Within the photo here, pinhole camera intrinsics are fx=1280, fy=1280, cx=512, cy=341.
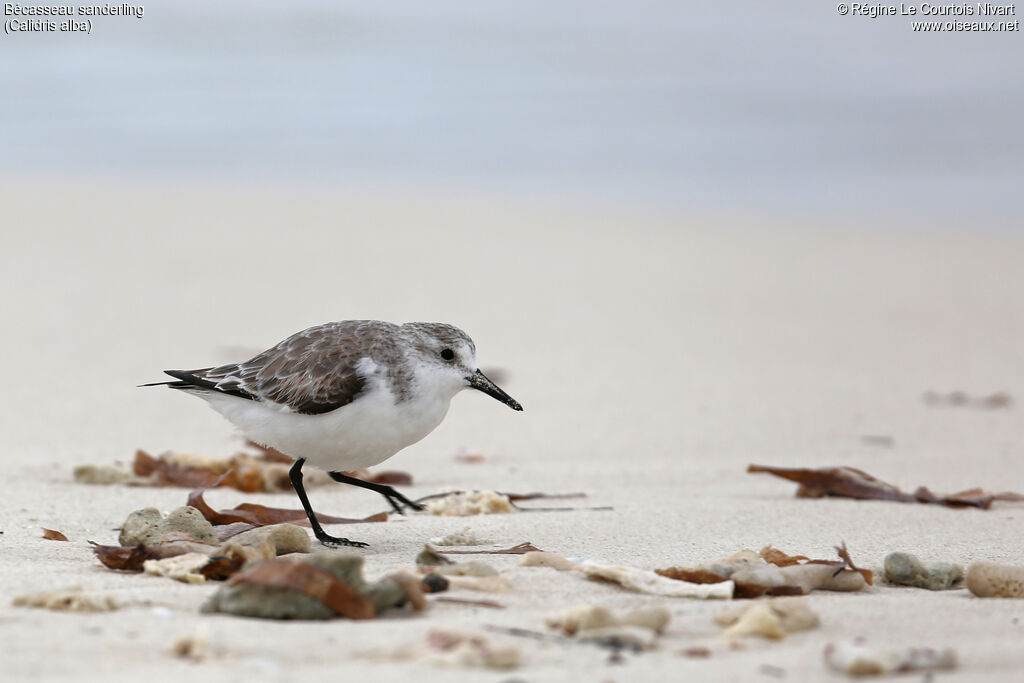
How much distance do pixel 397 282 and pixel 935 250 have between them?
6.33 meters

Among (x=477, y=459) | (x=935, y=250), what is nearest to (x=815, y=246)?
(x=935, y=250)

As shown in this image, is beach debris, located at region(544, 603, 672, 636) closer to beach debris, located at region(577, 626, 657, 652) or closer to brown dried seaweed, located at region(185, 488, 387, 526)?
beach debris, located at region(577, 626, 657, 652)

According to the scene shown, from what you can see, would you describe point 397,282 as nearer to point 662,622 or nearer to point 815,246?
point 815,246

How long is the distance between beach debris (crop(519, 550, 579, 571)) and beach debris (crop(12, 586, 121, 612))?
1.24m

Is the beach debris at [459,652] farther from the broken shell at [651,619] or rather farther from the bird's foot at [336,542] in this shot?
the bird's foot at [336,542]

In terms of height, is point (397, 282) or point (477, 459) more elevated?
point (397, 282)

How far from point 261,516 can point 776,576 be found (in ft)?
7.14

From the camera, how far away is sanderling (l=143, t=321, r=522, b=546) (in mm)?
4586

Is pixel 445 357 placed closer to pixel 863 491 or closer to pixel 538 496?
pixel 538 496

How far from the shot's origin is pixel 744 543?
4688mm

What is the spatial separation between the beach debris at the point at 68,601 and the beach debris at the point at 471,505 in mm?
2147

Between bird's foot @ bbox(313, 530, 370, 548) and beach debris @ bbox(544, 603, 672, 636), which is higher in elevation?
bird's foot @ bbox(313, 530, 370, 548)

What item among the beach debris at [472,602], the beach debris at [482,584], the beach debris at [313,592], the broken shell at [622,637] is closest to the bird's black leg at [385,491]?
the beach debris at [482,584]

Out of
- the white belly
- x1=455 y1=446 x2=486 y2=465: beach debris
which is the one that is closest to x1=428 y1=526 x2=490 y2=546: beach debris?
the white belly
